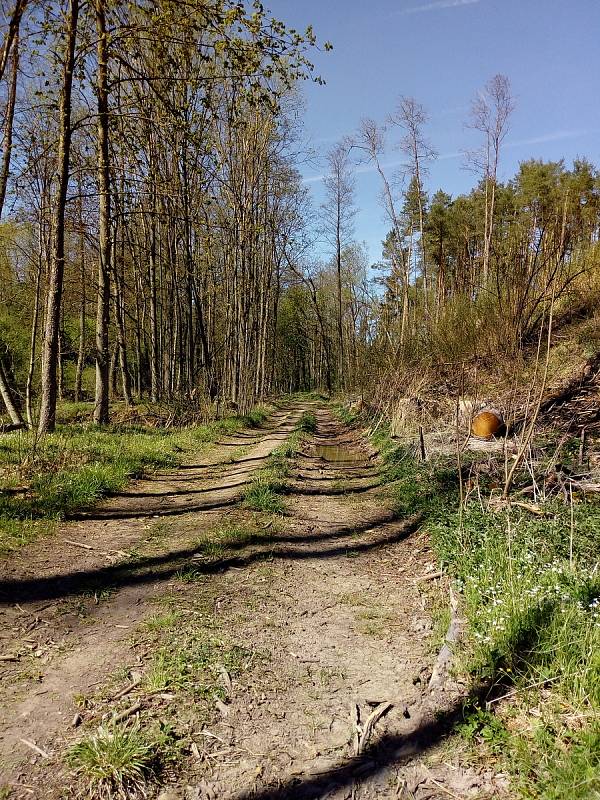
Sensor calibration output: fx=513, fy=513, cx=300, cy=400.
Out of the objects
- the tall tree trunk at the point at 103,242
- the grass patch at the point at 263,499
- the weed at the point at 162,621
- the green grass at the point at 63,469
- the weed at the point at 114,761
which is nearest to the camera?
the weed at the point at 114,761

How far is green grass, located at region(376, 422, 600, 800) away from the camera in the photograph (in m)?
2.22

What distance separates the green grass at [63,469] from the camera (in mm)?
5445

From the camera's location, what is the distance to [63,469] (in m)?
6.99

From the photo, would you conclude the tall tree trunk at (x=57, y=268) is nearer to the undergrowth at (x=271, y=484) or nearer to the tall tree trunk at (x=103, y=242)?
the tall tree trunk at (x=103, y=242)

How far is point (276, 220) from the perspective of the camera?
2555cm

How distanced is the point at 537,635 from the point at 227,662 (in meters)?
1.85

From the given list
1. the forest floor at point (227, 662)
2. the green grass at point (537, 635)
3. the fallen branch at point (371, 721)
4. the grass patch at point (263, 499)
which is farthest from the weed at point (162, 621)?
the grass patch at point (263, 499)

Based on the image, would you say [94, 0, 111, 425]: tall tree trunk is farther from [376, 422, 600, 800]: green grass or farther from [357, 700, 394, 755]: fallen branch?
[357, 700, 394, 755]: fallen branch

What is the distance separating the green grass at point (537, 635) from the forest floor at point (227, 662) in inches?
7.9

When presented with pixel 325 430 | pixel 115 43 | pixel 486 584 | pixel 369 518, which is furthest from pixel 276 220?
pixel 486 584

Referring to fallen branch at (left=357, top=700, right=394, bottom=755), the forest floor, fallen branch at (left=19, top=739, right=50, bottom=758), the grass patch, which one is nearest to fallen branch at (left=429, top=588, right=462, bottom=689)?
the forest floor

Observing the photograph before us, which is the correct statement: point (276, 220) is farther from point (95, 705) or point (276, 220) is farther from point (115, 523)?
point (95, 705)

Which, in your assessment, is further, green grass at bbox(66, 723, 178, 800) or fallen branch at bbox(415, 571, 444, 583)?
fallen branch at bbox(415, 571, 444, 583)

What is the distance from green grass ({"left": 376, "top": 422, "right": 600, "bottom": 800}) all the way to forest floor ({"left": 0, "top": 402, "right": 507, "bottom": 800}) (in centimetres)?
20
